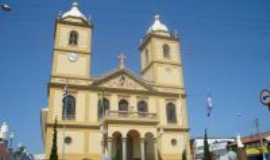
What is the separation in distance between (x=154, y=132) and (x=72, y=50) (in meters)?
13.8

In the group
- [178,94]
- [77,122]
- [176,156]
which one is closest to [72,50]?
[77,122]

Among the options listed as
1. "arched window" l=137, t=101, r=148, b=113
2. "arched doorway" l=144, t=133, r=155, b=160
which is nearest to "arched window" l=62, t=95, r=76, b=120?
"arched window" l=137, t=101, r=148, b=113

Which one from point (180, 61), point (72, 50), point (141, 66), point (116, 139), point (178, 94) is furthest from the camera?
point (141, 66)

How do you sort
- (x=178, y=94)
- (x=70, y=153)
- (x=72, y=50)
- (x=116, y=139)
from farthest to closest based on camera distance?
1. (x=178, y=94)
2. (x=72, y=50)
3. (x=116, y=139)
4. (x=70, y=153)

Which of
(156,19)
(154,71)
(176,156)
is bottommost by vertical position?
(176,156)

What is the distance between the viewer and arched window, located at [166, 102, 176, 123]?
38369 mm

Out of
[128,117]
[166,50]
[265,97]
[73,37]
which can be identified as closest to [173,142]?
[128,117]

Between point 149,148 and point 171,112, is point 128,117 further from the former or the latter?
point 171,112

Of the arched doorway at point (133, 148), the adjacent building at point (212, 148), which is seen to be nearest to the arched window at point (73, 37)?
the arched doorway at point (133, 148)

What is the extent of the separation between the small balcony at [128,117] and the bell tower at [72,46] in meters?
6.51

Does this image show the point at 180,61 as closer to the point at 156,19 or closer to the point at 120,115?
the point at 156,19

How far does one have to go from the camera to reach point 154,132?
32.9 meters

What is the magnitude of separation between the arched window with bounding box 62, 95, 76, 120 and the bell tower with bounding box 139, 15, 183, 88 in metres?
10.9

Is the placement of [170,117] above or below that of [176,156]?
above
